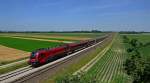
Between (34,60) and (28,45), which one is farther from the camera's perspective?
(28,45)

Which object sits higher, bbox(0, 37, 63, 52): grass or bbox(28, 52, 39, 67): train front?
→ bbox(28, 52, 39, 67): train front

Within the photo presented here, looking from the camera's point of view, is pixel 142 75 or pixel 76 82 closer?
pixel 76 82

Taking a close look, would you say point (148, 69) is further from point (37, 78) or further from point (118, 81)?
point (37, 78)

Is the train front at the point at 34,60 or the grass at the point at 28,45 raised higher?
the train front at the point at 34,60

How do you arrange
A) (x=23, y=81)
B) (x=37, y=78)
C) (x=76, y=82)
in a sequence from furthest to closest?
(x=37, y=78) < (x=23, y=81) < (x=76, y=82)

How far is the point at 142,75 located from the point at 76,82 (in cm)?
1426

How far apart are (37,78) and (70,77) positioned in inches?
312

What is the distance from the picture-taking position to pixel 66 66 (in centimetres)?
3228

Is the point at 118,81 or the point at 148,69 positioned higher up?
the point at 148,69

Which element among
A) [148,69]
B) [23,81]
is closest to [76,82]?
[23,81]

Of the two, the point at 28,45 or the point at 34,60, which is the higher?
the point at 34,60

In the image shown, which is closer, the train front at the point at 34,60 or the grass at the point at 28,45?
the train front at the point at 34,60

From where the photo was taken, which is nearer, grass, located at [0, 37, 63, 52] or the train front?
the train front

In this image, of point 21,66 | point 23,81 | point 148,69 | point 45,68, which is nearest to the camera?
point 23,81
